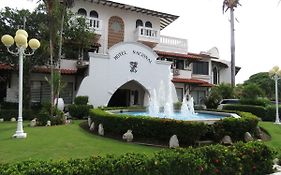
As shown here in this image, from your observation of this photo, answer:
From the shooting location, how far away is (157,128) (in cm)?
1154

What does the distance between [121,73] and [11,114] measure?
9149mm

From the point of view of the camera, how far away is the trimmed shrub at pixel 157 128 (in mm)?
11055

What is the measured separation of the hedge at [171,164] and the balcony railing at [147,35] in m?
23.3

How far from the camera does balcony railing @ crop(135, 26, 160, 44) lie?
30031 millimetres

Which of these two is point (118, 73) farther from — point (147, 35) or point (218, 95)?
point (218, 95)

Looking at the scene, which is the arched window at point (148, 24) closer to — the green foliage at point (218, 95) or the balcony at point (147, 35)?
the balcony at point (147, 35)

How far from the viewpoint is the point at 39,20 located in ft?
73.9

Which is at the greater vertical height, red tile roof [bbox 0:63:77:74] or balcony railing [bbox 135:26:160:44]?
balcony railing [bbox 135:26:160:44]

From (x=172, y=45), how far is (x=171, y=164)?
27652mm

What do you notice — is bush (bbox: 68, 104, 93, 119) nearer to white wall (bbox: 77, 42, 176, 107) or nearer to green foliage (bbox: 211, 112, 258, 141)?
white wall (bbox: 77, 42, 176, 107)

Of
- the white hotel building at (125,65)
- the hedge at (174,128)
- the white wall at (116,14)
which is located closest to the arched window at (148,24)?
the white hotel building at (125,65)

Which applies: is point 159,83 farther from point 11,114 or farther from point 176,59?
point 11,114

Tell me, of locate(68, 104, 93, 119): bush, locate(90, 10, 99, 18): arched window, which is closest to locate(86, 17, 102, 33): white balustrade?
locate(90, 10, 99, 18): arched window

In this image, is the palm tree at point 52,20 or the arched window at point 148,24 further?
the arched window at point 148,24
